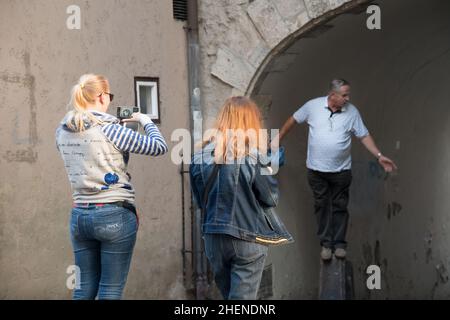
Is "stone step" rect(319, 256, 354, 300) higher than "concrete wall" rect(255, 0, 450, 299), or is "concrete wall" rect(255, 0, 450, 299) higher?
"concrete wall" rect(255, 0, 450, 299)

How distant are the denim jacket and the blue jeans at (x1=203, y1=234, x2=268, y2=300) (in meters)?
0.05

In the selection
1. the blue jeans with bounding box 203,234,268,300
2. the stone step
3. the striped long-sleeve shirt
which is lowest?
the stone step

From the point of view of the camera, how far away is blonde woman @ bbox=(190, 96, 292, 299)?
5152 mm

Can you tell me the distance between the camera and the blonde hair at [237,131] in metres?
5.18

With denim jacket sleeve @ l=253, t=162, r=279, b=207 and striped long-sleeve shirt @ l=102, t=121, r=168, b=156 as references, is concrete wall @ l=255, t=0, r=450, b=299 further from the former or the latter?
striped long-sleeve shirt @ l=102, t=121, r=168, b=156

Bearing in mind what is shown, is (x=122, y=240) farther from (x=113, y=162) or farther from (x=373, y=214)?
(x=373, y=214)

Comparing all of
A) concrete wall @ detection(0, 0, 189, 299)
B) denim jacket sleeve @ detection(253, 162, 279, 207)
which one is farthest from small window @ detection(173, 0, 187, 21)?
denim jacket sleeve @ detection(253, 162, 279, 207)

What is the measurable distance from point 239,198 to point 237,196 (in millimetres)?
16

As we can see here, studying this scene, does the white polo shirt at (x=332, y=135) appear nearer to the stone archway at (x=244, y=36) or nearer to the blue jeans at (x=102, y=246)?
the stone archway at (x=244, y=36)

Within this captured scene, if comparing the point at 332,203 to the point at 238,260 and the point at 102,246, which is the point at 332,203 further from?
the point at 102,246

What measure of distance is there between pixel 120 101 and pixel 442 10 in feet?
9.33

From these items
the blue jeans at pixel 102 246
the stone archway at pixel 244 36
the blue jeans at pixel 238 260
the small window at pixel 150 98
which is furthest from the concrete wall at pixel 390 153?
the blue jeans at pixel 102 246

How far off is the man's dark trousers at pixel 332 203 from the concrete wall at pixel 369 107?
2.59ft
